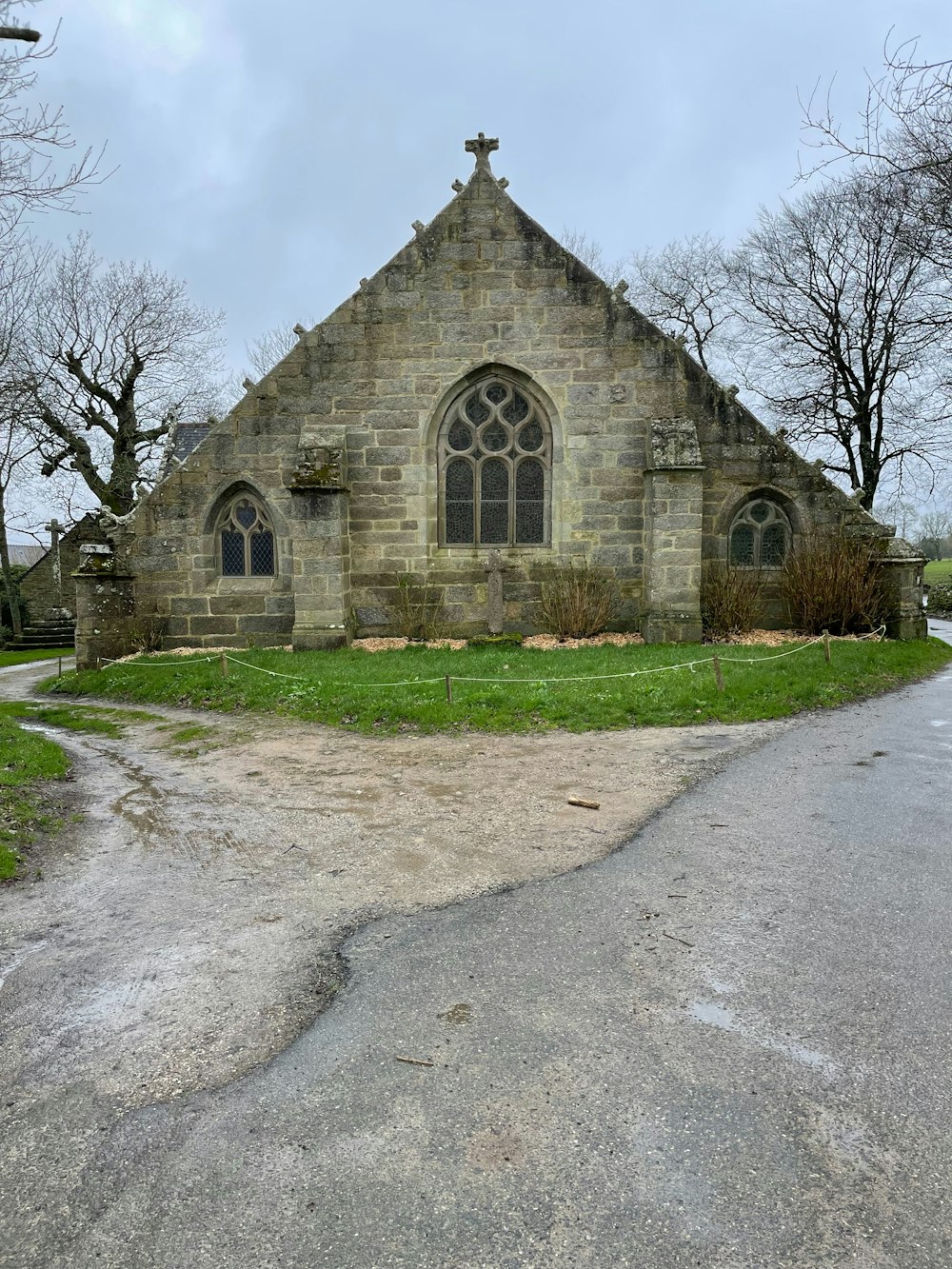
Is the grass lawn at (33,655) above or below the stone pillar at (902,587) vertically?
below

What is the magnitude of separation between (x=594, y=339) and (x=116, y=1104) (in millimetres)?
13737

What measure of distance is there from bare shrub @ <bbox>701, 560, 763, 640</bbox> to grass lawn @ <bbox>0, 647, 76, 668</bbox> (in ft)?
61.2

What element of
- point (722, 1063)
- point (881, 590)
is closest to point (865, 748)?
point (722, 1063)

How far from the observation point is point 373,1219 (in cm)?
209

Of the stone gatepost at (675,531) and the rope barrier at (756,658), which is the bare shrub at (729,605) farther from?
the rope barrier at (756,658)

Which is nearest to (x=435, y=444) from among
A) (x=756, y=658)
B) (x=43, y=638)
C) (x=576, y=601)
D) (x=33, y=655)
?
(x=576, y=601)

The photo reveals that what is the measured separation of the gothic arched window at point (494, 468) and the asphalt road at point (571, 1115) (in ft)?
36.2

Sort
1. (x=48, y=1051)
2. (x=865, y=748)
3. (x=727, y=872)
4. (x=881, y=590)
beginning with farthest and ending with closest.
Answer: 1. (x=881, y=590)
2. (x=865, y=748)
3. (x=727, y=872)
4. (x=48, y=1051)

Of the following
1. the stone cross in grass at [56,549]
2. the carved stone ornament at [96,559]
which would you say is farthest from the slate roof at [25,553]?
the carved stone ornament at [96,559]

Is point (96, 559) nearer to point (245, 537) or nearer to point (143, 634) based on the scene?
point (143, 634)

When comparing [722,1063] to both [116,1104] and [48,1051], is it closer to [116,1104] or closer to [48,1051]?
[116,1104]

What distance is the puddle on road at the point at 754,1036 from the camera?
8.95 feet

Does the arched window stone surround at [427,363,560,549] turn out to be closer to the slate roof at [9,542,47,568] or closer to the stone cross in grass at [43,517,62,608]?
the stone cross in grass at [43,517,62,608]

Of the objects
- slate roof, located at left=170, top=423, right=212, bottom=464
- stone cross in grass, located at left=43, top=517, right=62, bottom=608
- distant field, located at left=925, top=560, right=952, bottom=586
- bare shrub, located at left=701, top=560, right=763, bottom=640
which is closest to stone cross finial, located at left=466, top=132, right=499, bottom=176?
bare shrub, located at left=701, top=560, right=763, bottom=640
